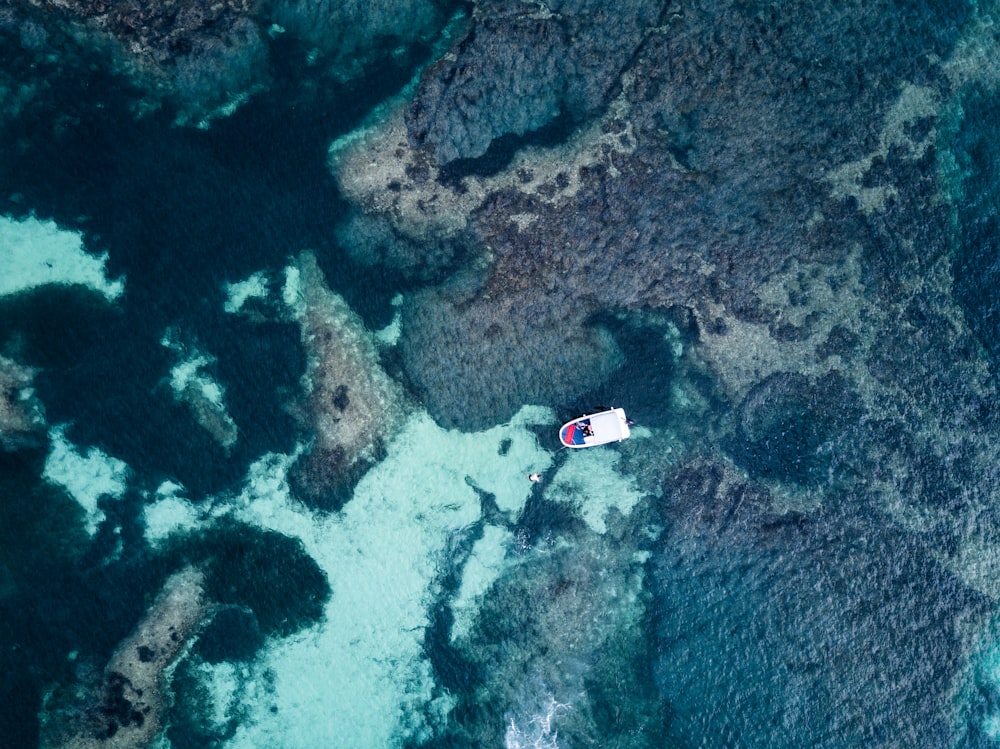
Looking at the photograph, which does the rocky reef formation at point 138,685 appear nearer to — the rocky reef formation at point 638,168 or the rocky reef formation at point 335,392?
the rocky reef formation at point 335,392

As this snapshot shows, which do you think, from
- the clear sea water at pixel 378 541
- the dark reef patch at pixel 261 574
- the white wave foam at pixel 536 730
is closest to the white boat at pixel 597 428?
the clear sea water at pixel 378 541

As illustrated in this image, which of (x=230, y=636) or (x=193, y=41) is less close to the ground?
(x=193, y=41)

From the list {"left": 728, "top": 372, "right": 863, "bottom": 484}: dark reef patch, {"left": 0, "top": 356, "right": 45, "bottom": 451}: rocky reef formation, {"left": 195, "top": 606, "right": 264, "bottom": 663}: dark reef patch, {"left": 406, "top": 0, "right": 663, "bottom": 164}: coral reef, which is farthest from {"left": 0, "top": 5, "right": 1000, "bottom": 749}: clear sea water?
{"left": 406, "top": 0, "right": 663, "bottom": 164}: coral reef

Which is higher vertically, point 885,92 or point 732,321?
point 885,92

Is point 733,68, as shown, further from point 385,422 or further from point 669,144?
point 385,422

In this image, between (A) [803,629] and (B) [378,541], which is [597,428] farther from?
(A) [803,629]

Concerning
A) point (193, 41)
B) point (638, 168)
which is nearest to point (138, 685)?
point (193, 41)

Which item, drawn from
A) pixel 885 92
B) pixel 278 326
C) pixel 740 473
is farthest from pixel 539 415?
pixel 885 92
